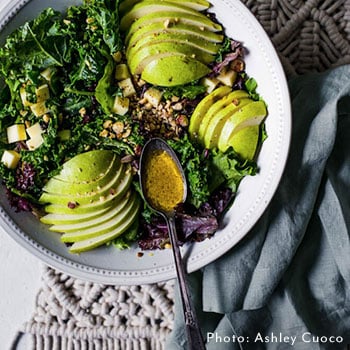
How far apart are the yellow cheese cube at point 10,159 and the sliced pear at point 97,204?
0.63 ft

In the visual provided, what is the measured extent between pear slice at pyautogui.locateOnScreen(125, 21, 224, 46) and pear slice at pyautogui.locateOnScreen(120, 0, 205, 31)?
38mm

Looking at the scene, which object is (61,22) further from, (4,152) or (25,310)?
(25,310)

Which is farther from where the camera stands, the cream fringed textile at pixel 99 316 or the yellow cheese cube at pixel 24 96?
the cream fringed textile at pixel 99 316

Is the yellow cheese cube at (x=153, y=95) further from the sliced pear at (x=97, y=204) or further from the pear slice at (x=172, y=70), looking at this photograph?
the sliced pear at (x=97, y=204)

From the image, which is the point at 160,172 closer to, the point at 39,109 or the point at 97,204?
the point at 97,204

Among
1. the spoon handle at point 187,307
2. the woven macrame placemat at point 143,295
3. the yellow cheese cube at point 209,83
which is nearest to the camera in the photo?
the spoon handle at point 187,307

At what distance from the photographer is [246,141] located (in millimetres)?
2145

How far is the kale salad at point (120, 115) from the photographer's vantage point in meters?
2.12

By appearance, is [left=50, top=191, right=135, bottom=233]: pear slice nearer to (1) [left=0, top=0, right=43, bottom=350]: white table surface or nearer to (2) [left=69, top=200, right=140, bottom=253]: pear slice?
(2) [left=69, top=200, right=140, bottom=253]: pear slice

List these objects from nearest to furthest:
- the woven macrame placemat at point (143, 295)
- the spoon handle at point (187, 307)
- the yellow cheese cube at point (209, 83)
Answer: the spoon handle at point (187, 307)
the yellow cheese cube at point (209, 83)
the woven macrame placemat at point (143, 295)

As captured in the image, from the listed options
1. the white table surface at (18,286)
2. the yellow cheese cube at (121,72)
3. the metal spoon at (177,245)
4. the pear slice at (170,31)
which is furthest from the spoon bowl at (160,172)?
the white table surface at (18,286)

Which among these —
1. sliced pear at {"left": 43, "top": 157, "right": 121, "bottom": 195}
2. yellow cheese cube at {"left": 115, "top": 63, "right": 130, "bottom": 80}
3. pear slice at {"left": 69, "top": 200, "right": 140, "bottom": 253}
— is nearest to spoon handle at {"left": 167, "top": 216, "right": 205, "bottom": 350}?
pear slice at {"left": 69, "top": 200, "right": 140, "bottom": 253}

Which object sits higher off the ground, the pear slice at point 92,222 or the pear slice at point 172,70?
the pear slice at point 172,70

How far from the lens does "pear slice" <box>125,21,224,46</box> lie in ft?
6.89
